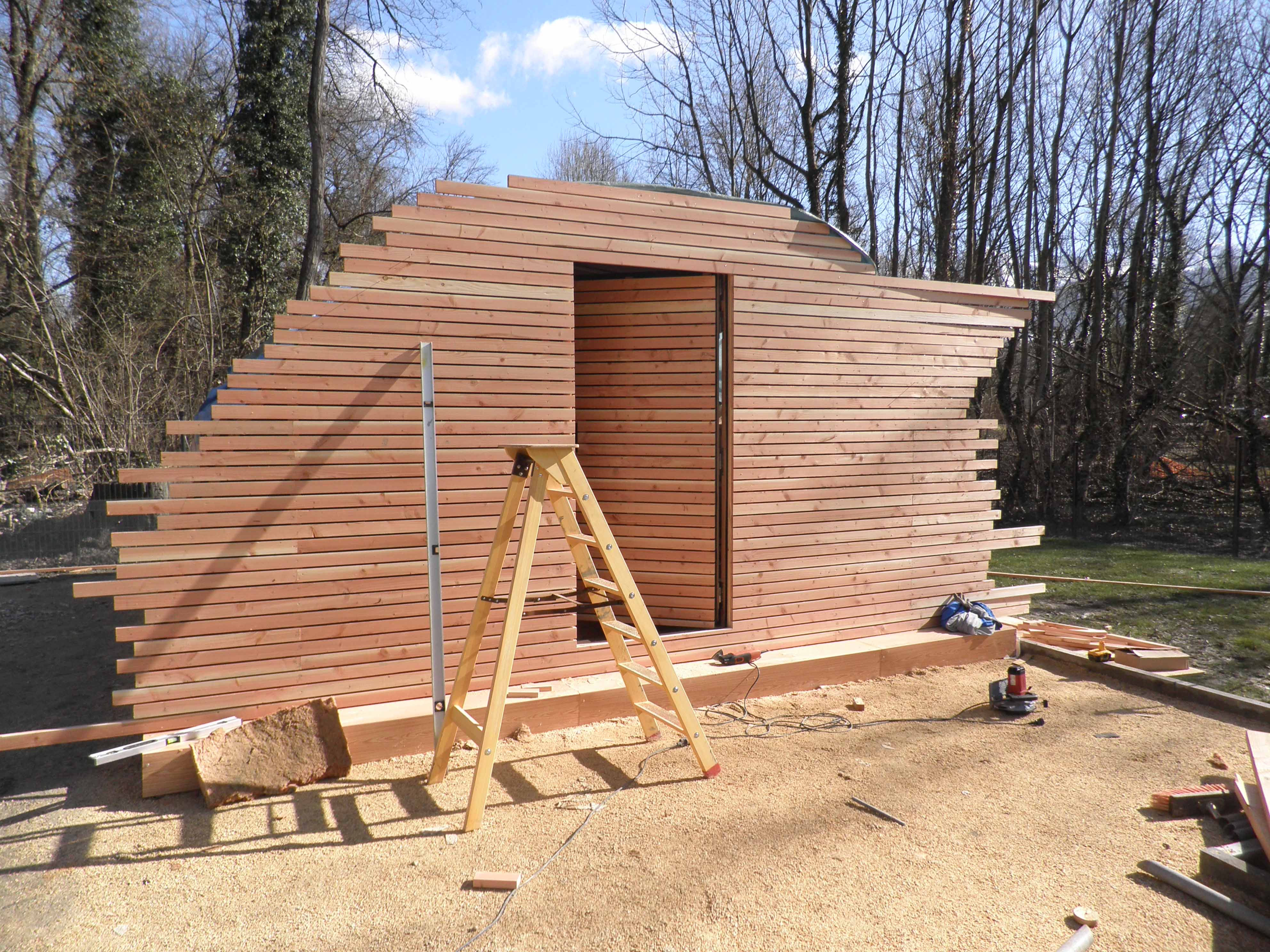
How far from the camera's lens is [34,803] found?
4695 millimetres

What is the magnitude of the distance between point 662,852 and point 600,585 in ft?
5.03

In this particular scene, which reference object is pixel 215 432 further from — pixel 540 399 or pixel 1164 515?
pixel 1164 515

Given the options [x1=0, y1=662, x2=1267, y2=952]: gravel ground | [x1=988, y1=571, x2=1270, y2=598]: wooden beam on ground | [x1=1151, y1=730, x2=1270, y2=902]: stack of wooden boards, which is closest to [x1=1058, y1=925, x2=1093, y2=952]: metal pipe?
[x1=0, y1=662, x2=1267, y2=952]: gravel ground

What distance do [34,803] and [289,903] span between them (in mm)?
2317

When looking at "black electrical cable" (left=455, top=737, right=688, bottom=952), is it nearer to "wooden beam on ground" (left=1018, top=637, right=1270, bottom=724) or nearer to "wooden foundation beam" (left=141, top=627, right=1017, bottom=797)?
"wooden foundation beam" (left=141, top=627, right=1017, bottom=797)

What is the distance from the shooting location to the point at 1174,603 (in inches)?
361

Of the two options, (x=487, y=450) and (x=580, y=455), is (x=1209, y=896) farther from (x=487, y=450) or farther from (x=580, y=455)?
(x=580, y=455)

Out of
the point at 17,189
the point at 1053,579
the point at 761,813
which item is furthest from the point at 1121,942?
the point at 17,189

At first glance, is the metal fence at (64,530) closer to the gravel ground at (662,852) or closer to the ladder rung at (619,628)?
the gravel ground at (662,852)

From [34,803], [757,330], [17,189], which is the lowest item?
[34,803]

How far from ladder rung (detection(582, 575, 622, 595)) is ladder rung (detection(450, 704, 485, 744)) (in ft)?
3.43

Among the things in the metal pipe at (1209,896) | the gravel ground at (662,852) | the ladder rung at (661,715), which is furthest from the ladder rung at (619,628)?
the metal pipe at (1209,896)

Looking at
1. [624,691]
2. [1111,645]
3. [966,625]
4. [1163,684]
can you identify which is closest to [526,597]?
[624,691]

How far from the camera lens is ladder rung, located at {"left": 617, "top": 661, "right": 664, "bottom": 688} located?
480 centimetres
